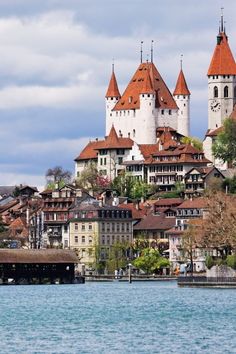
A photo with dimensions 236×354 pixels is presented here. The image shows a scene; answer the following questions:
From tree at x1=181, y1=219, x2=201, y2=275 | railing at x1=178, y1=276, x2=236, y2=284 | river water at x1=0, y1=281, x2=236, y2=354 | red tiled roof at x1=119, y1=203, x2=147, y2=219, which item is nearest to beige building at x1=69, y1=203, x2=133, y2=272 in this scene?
red tiled roof at x1=119, y1=203, x2=147, y2=219

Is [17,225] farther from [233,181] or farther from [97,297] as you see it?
[97,297]

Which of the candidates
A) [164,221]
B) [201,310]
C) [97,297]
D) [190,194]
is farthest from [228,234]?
[190,194]

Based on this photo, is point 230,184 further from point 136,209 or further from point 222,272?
point 222,272

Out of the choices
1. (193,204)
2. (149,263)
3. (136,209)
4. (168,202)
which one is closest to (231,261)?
(149,263)

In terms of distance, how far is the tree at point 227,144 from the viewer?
19700cm

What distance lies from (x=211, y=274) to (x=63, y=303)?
23128 millimetres

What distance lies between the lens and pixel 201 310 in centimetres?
9881

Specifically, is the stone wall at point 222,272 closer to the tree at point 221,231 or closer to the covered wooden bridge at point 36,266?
the tree at point 221,231

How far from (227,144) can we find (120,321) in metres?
109

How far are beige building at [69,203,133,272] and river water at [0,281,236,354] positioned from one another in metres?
51.0

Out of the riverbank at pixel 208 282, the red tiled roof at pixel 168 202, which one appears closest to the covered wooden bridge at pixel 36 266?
the riverbank at pixel 208 282

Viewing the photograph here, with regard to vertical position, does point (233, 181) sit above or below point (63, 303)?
above

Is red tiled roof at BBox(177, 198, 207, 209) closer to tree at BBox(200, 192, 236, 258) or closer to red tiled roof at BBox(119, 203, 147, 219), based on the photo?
red tiled roof at BBox(119, 203, 147, 219)

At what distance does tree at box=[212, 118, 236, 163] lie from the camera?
646 ft
